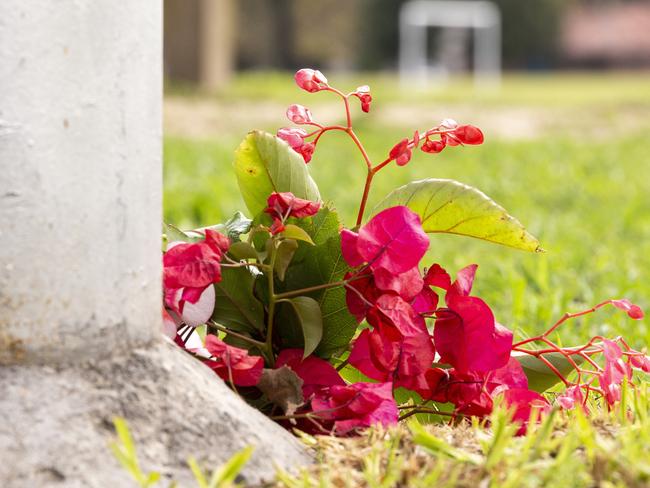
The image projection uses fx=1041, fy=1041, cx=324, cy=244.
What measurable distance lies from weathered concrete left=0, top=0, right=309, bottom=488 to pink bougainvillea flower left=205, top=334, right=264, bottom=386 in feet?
0.35

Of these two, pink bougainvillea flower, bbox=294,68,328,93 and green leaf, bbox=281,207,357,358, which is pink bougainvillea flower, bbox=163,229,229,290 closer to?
green leaf, bbox=281,207,357,358

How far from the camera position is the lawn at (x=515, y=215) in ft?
3.47

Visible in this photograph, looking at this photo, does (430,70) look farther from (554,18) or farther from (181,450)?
(181,450)

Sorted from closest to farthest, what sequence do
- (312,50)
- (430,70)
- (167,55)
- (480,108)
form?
(480,108)
(167,55)
(430,70)
(312,50)

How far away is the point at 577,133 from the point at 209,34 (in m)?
4.97

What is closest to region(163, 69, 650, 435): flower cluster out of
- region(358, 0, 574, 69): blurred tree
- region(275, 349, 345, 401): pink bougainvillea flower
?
region(275, 349, 345, 401): pink bougainvillea flower

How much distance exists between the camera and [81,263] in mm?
1083

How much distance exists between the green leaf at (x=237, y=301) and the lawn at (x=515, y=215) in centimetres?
25

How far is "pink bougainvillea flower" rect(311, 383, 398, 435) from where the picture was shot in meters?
1.21

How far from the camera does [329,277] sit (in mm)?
1368

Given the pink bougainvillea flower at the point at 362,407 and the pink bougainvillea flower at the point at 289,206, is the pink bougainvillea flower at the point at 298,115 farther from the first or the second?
the pink bougainvillea flower at the point at 362,407

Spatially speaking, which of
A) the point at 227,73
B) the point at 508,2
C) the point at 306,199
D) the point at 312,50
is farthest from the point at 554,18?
the point at 306,199

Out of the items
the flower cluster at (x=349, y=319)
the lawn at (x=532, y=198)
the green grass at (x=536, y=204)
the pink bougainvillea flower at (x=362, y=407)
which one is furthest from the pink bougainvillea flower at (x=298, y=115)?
the green grass at (x=536, y=204)

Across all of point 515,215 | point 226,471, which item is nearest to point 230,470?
point 226,471
